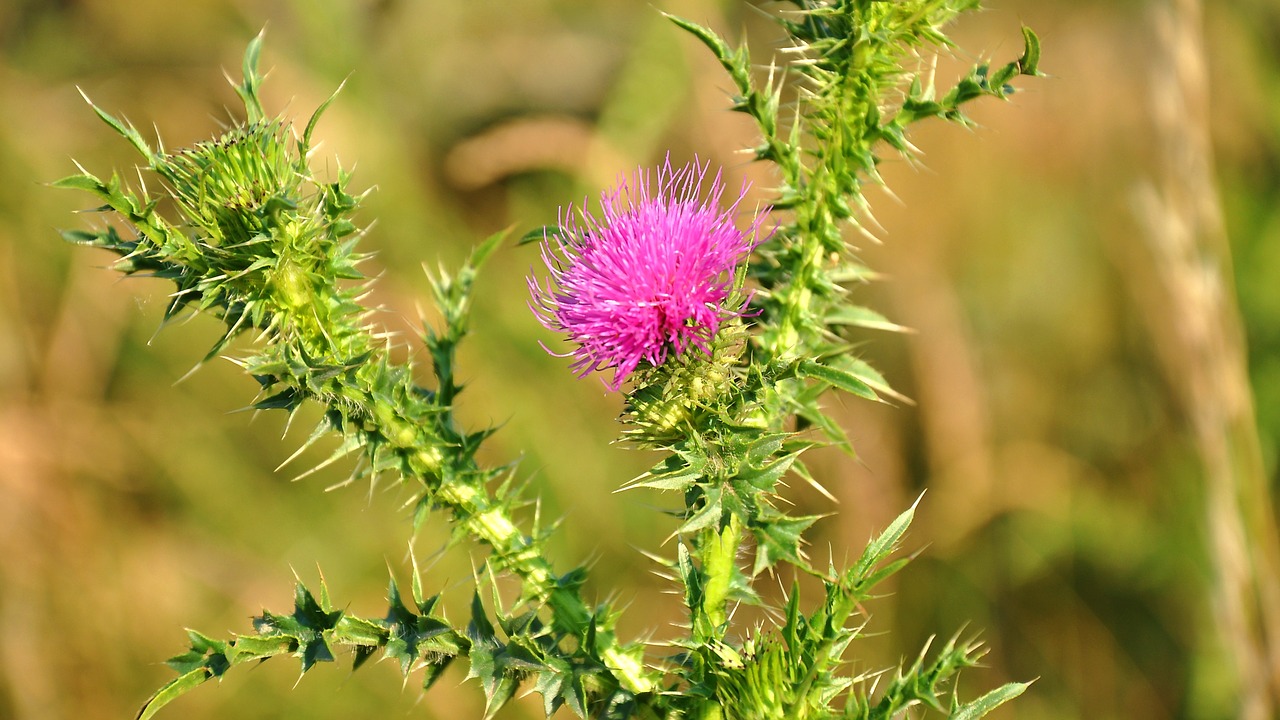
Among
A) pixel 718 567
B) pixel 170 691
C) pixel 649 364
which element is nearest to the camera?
pixel 170 691

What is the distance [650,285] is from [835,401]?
1.92 metres

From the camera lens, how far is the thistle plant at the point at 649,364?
1.82m

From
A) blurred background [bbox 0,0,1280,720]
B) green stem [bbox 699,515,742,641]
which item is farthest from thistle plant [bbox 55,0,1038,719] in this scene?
blurred background [bbox 0,0,1280,720]

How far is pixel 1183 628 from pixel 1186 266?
1514mm

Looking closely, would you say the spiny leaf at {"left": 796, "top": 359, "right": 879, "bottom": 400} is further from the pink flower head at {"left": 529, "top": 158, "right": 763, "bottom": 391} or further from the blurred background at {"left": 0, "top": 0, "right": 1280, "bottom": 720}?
the blurred background at {"left": 0, "top": 0, "right": 1280, "bottom": 720}

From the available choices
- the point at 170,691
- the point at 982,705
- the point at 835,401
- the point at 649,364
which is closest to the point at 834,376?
the point at 649,364

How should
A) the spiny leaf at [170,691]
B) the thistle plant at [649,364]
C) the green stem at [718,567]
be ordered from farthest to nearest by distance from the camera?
the green stem at [718,567]
the thistle plant at [649,364]
the spiny leaf at [170,691]

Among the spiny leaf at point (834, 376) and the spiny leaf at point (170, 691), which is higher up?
the spiny leaf at point (834, 376)

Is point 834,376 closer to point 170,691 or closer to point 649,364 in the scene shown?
point 649,364

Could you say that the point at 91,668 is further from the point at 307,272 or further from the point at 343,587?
the point at 307,272

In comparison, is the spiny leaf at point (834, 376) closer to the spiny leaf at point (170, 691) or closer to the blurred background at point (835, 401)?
the spiny leaf at point (170, 691)

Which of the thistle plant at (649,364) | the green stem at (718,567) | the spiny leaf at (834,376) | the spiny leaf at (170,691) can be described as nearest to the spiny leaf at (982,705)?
the thistle plant at (649,364)

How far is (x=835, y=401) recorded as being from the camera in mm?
3760

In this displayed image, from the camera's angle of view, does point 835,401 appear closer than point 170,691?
No
